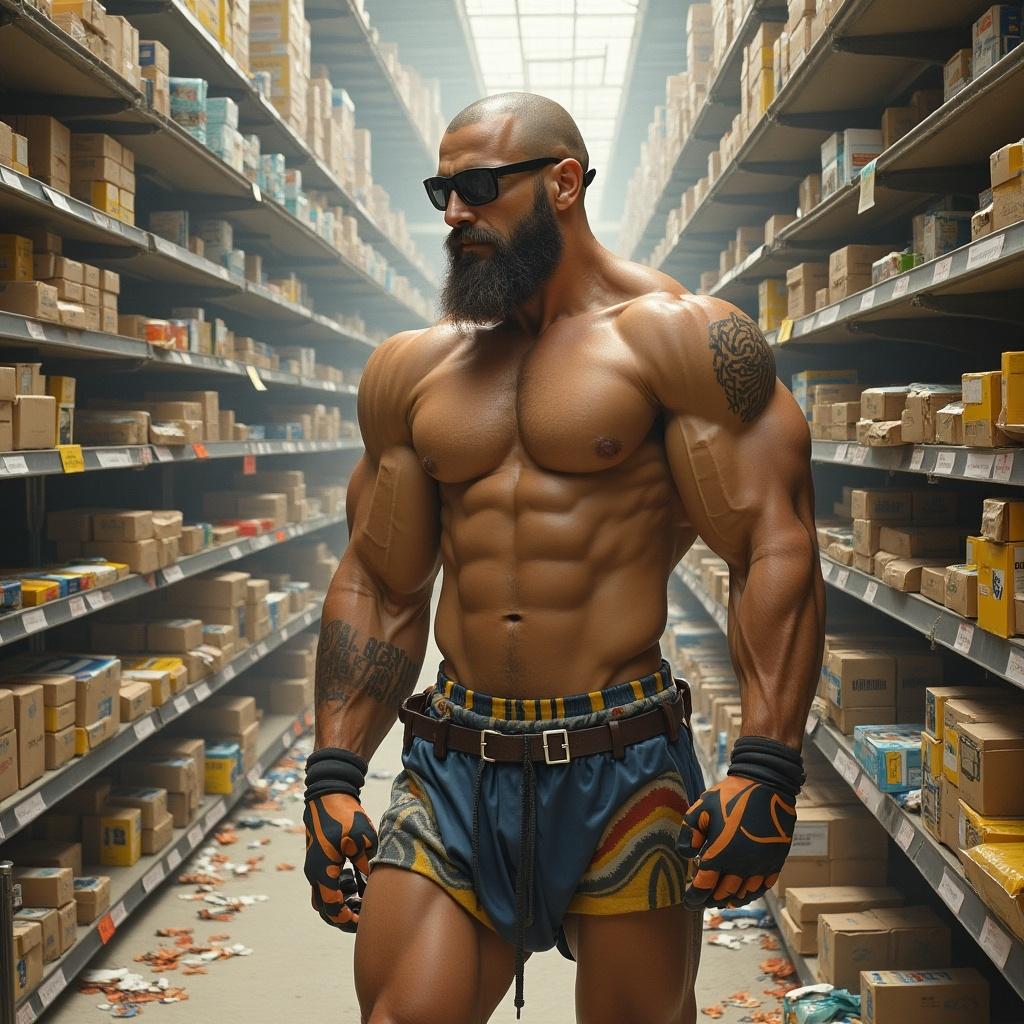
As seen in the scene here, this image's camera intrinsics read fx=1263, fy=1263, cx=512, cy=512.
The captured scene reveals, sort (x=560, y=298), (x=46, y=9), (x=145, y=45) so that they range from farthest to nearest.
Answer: (x=145, y=45)
(x=46, y=9)
(x=560, y=298)

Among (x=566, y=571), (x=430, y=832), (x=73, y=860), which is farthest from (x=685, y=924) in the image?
(x=73, y=860)

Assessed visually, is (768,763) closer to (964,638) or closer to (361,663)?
(361,663)

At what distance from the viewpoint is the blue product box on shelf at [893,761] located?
11.1 ft

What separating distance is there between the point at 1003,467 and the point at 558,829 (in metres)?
1.16

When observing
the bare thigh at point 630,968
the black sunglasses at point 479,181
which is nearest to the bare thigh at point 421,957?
the bare thigh at point 630,968

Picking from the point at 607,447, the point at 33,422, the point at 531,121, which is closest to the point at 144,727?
the point at 33,422

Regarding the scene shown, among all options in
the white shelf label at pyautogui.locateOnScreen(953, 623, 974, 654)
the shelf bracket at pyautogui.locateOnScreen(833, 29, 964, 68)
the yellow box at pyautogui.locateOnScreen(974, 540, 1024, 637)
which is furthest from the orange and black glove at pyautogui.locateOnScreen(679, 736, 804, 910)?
the shelf bracket at pyautogui.locateOnScreen(833, 29, 964, 68)

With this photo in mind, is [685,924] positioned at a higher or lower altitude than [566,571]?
lower

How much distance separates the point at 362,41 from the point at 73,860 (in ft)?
21.8

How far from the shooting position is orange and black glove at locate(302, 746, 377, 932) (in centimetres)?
226

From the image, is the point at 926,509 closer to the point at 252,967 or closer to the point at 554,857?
the point at 554,857

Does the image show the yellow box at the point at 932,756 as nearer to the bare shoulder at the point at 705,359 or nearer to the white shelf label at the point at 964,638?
the white shelf label at the point at 964,638

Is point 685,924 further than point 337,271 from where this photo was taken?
No

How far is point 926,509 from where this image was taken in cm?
376
